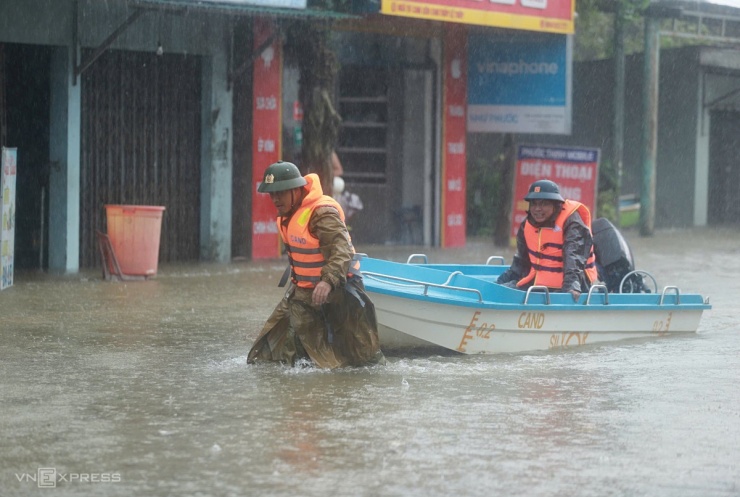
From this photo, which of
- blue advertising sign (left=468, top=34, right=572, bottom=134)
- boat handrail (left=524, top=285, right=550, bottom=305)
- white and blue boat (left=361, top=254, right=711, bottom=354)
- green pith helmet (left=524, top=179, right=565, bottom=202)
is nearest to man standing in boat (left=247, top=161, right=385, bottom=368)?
white and blue boat (left=361, top=254, right=711, bottom=354)

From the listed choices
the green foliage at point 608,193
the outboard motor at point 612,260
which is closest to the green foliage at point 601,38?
the green foliage at point 608,193

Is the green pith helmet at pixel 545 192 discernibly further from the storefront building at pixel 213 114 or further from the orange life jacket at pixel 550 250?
the storefront building at pixel 213 114

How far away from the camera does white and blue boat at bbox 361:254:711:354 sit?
995cm

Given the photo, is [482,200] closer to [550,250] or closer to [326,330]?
[550,250]

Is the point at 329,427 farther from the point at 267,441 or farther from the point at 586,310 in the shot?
the point at 586,310

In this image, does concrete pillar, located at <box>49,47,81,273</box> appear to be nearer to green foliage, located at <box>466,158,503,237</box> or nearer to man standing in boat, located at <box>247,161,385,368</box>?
man standing in boat, located at <box>247,161,385,368</box>

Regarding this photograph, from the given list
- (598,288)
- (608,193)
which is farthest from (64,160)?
(608,193)

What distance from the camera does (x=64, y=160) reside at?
52.1 ft

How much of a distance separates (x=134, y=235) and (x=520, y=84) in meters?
7.72

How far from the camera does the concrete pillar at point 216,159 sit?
17641mm

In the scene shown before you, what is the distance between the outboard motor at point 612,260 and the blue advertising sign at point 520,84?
333 inches

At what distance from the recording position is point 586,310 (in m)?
10.7

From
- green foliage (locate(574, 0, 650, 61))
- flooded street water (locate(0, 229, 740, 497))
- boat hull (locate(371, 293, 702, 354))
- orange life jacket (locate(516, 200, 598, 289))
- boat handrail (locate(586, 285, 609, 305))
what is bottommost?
flooded street water (locate(0, 229, 740, 497))

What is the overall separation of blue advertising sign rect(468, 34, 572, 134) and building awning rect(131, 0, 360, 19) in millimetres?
5167
